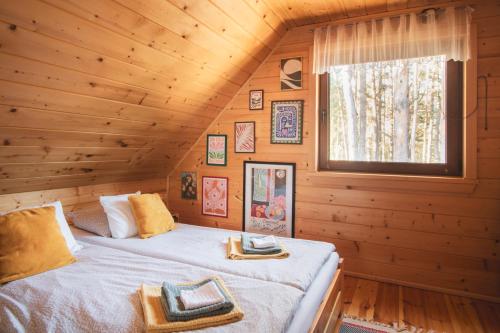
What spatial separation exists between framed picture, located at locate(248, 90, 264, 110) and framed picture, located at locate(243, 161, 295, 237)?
55cm

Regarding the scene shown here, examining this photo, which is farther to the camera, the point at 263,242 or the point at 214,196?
the point at 214,196

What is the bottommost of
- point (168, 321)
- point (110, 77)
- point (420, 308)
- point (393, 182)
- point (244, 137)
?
point (420, 308)

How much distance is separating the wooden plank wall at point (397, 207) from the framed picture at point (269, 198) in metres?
0.08

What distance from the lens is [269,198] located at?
3.23 m

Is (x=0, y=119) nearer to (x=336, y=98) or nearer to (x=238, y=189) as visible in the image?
(x=238, y=189)

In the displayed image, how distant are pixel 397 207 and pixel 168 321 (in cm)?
214

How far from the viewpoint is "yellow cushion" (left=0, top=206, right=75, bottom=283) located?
176cm

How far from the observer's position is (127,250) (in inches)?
89.4

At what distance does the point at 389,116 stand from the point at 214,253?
180 centimetres

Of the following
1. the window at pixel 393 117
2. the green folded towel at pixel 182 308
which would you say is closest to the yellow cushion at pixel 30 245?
the green folded towel at pixel 182 308

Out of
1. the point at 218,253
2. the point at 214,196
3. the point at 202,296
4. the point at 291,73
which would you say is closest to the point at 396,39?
the point at 291,73

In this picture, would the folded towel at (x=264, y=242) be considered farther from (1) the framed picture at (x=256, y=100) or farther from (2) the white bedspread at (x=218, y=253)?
(1) the framed picture at (x=256, y=100)

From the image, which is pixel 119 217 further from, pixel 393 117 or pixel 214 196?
pixel 393 117

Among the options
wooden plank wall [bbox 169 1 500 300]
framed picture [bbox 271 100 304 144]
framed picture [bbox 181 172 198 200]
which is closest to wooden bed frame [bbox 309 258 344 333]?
wooden plank wall [bbox 169 1 500 300]
